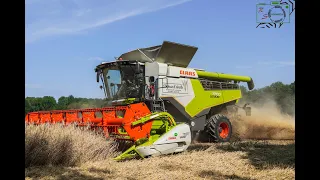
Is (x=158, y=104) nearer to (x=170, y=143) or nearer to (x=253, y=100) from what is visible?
(x=170, y=143)

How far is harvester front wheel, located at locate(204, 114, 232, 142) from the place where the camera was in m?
9.83

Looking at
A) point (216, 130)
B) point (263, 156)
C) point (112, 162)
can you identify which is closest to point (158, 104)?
point (216, 130)

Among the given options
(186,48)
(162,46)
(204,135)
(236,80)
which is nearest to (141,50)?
(162,46)

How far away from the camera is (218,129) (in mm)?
10016

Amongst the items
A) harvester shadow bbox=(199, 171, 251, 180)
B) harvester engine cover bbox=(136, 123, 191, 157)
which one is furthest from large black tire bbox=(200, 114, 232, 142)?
harvester shadow bbox=(199, 171, 251, 180)

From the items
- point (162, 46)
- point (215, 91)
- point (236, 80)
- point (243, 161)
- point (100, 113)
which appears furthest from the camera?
point (236, 80)

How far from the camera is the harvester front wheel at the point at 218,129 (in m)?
9.83

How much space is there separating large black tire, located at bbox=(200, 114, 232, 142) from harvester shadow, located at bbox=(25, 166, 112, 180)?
5.11 m

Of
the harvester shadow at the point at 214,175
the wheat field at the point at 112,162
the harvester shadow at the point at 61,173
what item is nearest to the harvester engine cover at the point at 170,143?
the wheat field at the point at 112,162
